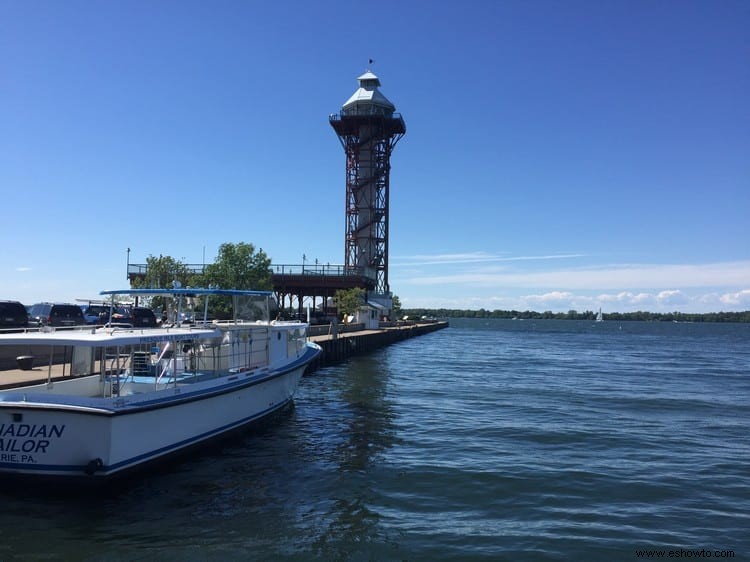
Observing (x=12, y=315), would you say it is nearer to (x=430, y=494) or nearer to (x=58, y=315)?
(x=58, y=315)

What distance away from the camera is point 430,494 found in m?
12.7

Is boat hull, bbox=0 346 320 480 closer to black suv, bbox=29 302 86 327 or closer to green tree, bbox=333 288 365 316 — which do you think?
black suv, bbox=29 302 86 327

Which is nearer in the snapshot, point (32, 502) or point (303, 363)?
point (32, 502)

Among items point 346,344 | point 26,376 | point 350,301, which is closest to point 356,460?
point 26,376

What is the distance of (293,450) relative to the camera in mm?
16172

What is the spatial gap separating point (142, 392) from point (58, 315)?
19.5 metres

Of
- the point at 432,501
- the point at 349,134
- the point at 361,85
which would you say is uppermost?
the point at 361,85

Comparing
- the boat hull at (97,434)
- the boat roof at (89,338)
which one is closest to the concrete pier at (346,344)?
the boat hull at (97,434)

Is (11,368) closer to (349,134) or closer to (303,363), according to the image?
(303,363)

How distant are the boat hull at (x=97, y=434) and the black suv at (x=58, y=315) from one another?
18.8 meters

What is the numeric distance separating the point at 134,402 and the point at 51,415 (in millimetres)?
1640

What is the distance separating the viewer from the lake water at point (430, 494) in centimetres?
990

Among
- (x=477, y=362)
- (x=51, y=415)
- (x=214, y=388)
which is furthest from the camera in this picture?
(x=477, y=362)

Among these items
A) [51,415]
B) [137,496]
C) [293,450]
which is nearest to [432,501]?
[293,450]
